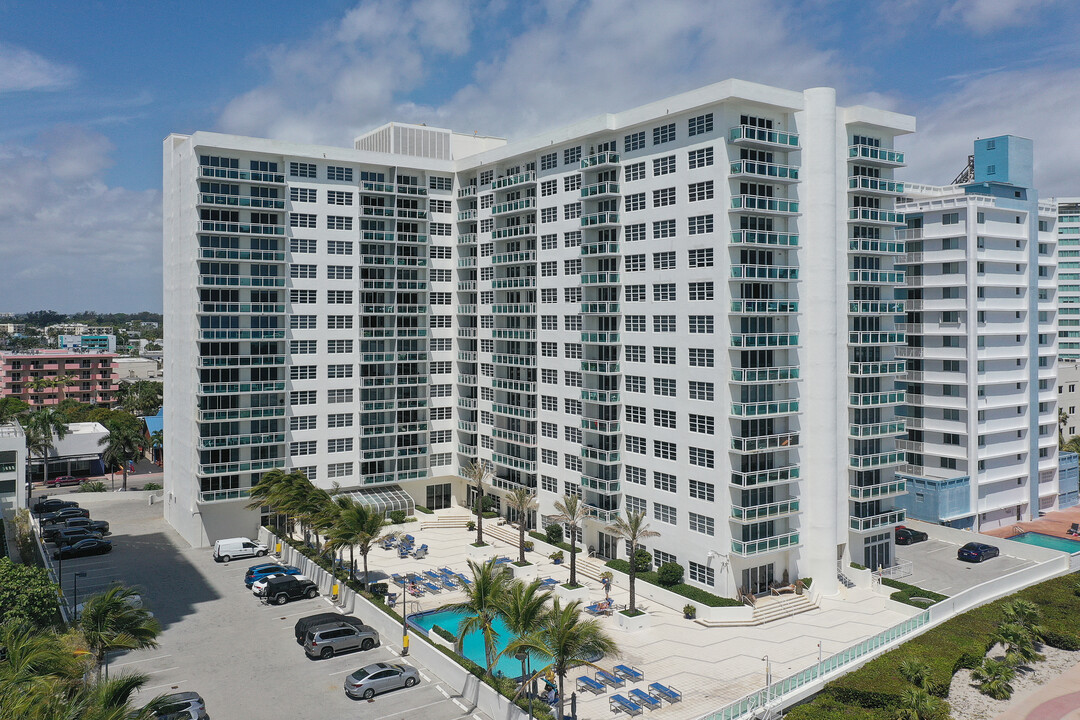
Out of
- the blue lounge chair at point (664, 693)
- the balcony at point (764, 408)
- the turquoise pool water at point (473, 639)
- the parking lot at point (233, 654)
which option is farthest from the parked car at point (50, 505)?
the balcony at point (764, 408)

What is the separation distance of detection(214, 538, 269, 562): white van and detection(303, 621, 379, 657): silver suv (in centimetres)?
2093

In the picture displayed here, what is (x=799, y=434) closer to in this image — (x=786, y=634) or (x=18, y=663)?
(x=786, y=634)

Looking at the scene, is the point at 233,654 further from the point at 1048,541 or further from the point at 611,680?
the point at 1048,541

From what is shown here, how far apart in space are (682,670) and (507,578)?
11.8 m

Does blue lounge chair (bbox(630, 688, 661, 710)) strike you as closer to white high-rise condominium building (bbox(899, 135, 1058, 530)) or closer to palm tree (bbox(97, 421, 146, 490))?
white high-rise condominium building (bbox(899, 135, 1058, 530))

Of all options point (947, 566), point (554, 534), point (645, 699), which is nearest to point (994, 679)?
point (645, 699)

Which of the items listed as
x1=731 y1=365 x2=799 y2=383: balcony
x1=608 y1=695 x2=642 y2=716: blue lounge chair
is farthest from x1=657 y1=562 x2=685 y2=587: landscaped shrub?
x1=608 y1=695 x2=642 y2=716: blue lounge chair

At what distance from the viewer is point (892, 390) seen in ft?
197

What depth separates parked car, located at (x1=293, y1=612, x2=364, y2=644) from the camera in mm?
46188

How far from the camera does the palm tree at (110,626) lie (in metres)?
33.5

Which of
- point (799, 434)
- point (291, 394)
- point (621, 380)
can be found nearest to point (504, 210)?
point (621, 380)

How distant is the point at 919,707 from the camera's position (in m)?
37.4

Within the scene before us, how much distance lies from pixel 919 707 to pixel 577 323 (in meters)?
37.2

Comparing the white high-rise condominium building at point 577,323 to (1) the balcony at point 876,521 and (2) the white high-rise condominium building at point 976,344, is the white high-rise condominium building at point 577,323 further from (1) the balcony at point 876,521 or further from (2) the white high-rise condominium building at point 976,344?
(2) the white high-rise condominium building at point 976,344
